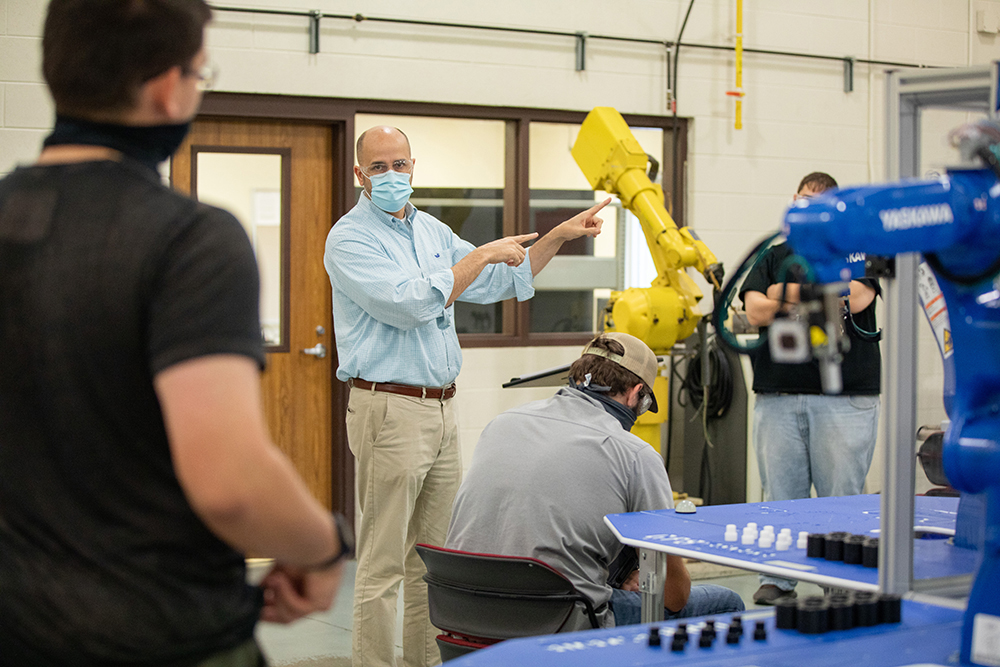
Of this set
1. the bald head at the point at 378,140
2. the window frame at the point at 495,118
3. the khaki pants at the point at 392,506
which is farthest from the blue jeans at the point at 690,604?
the window frame at the point at 495,118

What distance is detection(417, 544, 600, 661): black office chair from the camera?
82.4 inches

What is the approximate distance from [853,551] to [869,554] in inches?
1.5

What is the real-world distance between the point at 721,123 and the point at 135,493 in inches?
197

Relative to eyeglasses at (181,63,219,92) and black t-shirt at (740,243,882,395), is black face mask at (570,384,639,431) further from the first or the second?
eyeglasses at (181,63,219,92)

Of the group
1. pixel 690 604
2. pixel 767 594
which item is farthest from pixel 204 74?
pixel 767 594

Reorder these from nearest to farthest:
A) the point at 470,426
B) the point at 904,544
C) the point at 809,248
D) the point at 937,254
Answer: the point at 809,248 < the point at 937,254 < the point at 904,544 < the point at 470,426

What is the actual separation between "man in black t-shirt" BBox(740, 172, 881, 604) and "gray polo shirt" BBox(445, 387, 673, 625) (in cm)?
133

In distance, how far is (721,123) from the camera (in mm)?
5574

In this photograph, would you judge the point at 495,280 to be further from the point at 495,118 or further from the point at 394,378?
the point at 495,118

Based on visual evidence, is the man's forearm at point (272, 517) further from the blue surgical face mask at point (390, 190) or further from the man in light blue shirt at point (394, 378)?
the blue surgical face mask at point (390, 190)

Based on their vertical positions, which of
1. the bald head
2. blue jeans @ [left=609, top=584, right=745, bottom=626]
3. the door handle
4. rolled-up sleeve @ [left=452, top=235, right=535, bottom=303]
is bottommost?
blue jeans @ [left=609, top=584, right=745, bottom=626]

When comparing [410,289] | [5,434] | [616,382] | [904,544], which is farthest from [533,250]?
[5,434]

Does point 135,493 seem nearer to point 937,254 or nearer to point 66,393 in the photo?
point 66,393

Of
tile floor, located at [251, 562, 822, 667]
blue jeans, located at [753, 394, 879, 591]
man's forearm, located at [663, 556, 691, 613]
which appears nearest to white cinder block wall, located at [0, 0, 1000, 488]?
tile floor, located at [251, 562, 822, 667]
